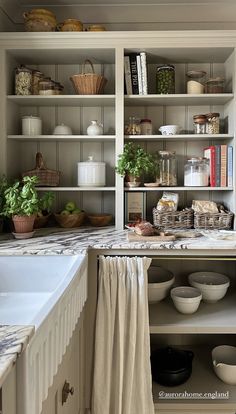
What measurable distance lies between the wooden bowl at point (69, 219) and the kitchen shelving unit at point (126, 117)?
0.16 metres

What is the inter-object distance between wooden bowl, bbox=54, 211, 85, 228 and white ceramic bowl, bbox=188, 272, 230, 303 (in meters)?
0.79

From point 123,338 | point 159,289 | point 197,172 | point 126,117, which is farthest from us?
point 126,117

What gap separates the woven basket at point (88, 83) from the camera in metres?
2.38

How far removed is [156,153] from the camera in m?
2.64

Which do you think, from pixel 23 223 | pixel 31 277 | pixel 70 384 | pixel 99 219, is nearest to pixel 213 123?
pixel 99 219

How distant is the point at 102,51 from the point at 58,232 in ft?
3.62

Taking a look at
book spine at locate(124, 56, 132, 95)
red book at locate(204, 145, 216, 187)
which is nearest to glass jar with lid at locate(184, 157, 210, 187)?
red book at locate(204, 145, 216, 187)

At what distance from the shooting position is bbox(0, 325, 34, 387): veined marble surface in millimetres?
778

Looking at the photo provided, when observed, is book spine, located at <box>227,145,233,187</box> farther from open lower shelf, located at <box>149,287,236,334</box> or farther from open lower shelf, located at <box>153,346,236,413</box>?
open lower shelf, located at <box>153,346,236,413</box>

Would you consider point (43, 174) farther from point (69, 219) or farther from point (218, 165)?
point (218, 165)

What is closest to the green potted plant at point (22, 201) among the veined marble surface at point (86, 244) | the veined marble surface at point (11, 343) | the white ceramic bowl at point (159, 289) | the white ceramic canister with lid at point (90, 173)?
the veined marble surface at point (86, 244)

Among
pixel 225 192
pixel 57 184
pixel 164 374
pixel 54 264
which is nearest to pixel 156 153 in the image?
pixel 225 192

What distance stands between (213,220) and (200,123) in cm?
61

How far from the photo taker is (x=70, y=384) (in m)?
1.69
